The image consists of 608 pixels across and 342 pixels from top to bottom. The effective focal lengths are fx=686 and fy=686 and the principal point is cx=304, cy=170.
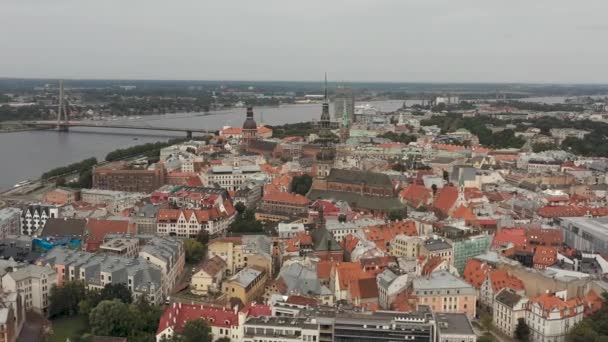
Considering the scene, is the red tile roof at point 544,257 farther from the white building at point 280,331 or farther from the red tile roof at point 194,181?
the red tile roof at point 194,181

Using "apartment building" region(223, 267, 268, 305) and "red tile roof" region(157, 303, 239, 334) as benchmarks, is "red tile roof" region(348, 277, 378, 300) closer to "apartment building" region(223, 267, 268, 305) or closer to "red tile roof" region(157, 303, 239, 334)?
"apartment building" region(223, 267, 268, 305)

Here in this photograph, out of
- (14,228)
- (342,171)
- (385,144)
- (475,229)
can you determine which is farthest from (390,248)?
(385,144)

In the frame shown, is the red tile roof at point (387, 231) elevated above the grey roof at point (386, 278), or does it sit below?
above

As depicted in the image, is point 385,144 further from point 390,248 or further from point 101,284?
point 101,284

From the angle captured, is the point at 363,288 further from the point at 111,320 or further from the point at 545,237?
the point at 545,237

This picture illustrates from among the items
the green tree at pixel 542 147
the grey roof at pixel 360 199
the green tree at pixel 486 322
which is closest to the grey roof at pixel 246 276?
the green tree at pixel 486 322

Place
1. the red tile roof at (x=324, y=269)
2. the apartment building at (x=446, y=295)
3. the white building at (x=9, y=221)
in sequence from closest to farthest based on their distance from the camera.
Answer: the apartment building at (x=446, y=295) < the red tile roof at (x=324, y=269) < the white building at (x=9, y=221)

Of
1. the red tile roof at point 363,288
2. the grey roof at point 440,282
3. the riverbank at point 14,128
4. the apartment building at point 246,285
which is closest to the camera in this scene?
the grey roof at point 440,282
